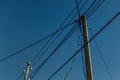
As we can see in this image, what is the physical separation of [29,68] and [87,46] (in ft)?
42.2

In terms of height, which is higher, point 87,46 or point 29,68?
point 29,68

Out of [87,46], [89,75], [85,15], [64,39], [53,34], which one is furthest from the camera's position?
[53,34]

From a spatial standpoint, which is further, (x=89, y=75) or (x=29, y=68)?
(x=29, y=68)

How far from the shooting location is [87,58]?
824cm

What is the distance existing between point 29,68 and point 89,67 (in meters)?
13.3

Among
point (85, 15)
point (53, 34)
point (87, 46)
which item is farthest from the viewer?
point (53, 34)

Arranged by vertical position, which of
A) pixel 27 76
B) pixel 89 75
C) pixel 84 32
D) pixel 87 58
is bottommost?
pixel 89 75

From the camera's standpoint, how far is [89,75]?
308 inches

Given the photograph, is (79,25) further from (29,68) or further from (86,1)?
(29,68)

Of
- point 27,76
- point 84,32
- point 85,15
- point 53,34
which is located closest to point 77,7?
point 85,15

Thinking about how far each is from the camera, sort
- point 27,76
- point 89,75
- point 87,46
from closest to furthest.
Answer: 1. point 89,75
2. point 87,46
3. point 27,76

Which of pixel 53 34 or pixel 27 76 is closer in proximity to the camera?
pixel 53 34

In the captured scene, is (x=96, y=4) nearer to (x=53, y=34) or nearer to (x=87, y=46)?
(x=87, y=46)

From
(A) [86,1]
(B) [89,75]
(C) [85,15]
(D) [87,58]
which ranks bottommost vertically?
(B) [89,75]
